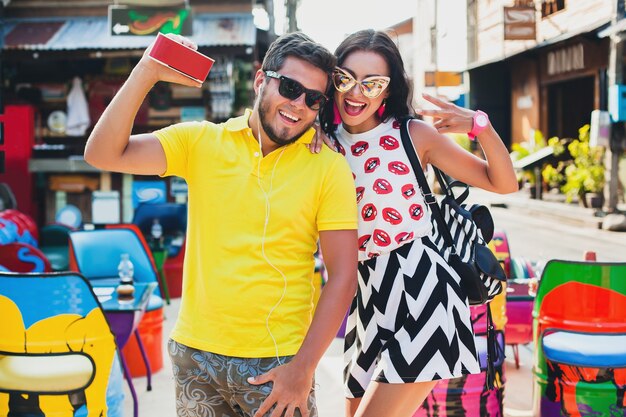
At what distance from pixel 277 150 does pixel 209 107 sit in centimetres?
1036

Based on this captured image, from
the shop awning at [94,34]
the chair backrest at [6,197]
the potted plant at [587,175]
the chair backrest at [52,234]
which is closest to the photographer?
the chair backrest at [52,234]

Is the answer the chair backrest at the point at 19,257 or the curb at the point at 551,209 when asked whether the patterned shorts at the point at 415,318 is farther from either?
the curb at the point at 551,209

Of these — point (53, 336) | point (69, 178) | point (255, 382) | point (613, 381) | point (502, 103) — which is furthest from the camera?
point (502, 103)

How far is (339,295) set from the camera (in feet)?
6.81

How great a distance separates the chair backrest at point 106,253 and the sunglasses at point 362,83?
3.83 metres

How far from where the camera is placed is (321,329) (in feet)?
6.66

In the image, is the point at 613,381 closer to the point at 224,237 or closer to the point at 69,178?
the point at 224,237

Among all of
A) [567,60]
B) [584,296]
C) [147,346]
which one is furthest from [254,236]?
[567,60]

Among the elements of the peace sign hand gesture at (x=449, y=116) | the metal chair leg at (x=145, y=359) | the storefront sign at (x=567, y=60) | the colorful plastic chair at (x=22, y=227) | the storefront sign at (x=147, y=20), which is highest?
the storefront sign at (x=567, y=60)

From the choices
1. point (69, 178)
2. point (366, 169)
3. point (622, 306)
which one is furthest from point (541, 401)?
point (69, 178)

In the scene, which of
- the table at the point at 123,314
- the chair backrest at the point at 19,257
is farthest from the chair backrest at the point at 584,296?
the chair backrest at the point at 19,257

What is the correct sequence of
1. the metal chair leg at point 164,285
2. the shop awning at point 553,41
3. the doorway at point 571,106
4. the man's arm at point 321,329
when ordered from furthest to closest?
the doorway at point 571,106 < the shop awning at point 553,41 < the metal chair leg at point 164,285 < the man's arm at point 321,329

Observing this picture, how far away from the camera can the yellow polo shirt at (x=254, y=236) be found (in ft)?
6.89

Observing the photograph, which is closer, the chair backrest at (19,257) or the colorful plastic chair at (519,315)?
the colorful plastic chair at (519,315)
